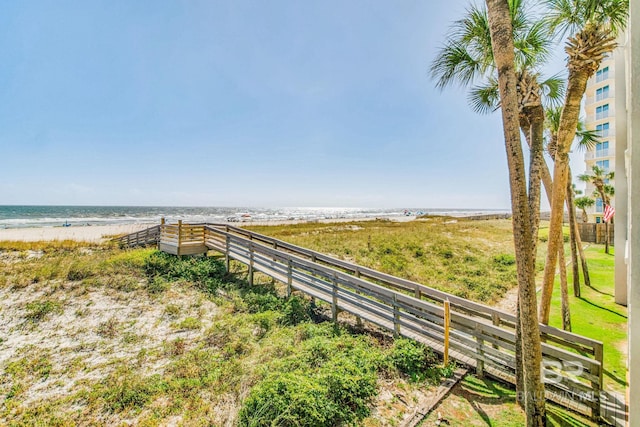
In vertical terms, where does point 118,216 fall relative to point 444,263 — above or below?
above

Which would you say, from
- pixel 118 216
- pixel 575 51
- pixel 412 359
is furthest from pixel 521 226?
pixel 118 216

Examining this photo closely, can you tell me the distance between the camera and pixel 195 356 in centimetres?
540

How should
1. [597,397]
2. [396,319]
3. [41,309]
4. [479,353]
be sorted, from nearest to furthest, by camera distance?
1. [597,397]
2. [479,353]
3. [396,319]
4. [41,309]

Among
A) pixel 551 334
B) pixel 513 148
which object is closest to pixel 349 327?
pixel 551 334

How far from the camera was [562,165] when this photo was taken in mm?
5047

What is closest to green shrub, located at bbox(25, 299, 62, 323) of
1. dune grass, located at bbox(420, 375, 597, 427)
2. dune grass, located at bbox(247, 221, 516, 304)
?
dune grass, located at bbox(420, 375, 597, 427)

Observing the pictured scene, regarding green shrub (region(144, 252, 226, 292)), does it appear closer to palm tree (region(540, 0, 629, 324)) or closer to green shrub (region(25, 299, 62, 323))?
green shrub (region(25, 299, 62, 323))

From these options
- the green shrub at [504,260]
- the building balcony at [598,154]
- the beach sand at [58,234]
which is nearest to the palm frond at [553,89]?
the green shrub at [504,260]

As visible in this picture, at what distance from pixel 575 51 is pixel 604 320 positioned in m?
6.59

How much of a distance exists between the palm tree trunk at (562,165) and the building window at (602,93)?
35692 millimetres

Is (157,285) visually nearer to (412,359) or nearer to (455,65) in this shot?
(412,359)

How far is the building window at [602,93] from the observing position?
27.8 meters

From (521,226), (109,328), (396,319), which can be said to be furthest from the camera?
(109,328)

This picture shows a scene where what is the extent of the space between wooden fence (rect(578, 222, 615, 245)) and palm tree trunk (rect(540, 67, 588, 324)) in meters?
20.1
